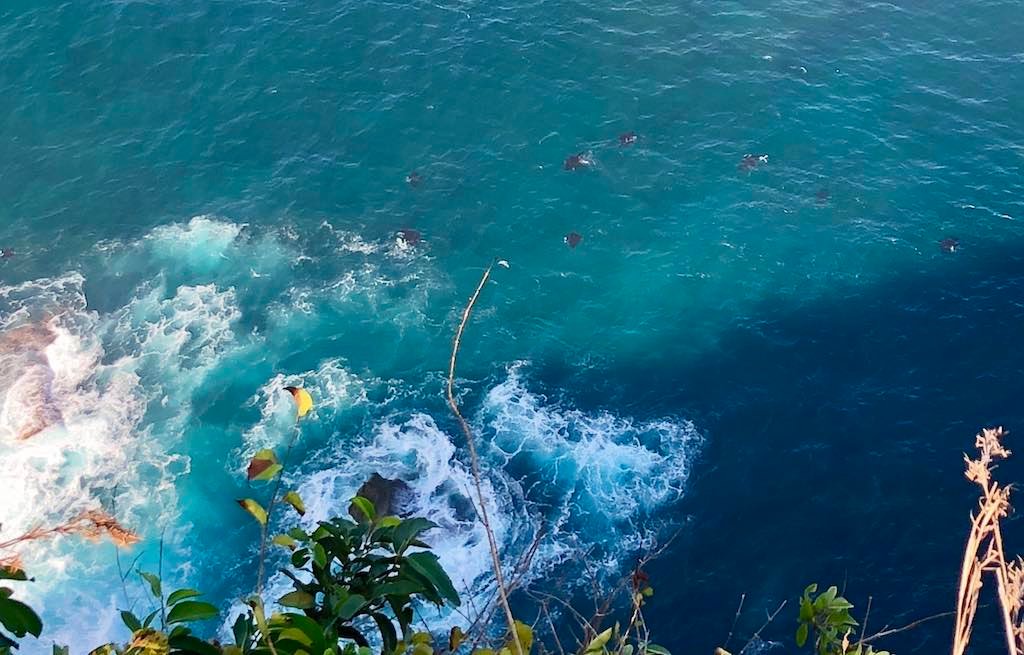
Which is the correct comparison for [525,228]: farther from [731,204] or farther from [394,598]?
[394,598]

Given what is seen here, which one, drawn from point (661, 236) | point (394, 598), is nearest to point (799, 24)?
point (661, 236)

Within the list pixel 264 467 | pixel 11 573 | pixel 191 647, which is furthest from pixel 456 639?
pixel 11 573

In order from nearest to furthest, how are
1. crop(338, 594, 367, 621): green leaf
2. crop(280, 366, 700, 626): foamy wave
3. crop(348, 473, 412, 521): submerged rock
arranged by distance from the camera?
crop(338, 594, 367, 621): green leaf < crop(280, 366, 700, 626): foamy wave < crop(348, 473, 412, 521): submerged rock

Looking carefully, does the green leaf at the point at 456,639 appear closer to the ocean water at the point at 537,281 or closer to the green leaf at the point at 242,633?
the green leaf at the point at 242,633

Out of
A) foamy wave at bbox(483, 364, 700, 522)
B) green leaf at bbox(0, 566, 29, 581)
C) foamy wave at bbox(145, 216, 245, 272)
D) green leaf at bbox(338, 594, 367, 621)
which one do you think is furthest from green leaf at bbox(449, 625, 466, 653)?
foamy wave at bbox(145, 216, 245, 272)

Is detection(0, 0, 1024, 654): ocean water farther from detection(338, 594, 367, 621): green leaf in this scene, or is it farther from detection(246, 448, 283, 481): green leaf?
detection(246, 448, 283, 481): green leaf
